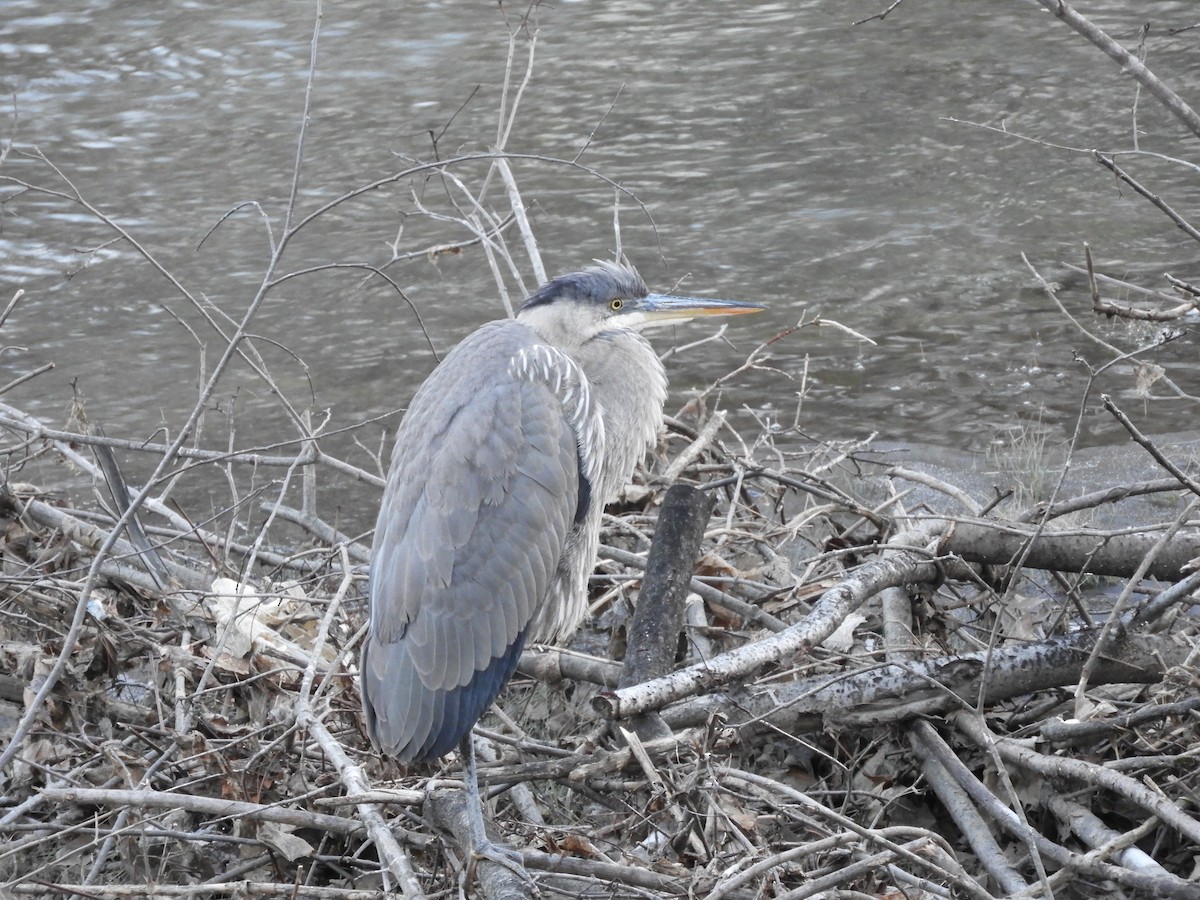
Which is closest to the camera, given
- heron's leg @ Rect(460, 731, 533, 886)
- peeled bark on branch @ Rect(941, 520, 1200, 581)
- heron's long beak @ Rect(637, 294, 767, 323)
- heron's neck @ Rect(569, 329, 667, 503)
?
heron's leg @ Rect(460, 731, 533, 886)

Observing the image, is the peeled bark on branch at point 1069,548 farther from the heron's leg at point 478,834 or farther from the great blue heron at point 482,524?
the heron's leg at point 478,834

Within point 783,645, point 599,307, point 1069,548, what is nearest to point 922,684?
point 783,645

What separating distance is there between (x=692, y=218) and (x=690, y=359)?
198 centimetres

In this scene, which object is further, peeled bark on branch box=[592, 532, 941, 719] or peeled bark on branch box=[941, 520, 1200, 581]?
peeled bark on branch box=[941, 520, 1200, 581]

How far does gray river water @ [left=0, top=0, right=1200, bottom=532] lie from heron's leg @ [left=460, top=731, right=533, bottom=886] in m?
2.81

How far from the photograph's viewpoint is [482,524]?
354 centimetres

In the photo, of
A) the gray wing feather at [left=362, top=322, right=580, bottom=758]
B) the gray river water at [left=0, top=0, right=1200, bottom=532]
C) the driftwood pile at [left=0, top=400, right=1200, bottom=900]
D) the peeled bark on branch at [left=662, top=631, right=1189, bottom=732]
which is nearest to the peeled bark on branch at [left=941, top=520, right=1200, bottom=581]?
the driftwood pile at [left=0, top=400, right=1200, bottom=900]

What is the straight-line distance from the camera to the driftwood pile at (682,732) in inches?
119

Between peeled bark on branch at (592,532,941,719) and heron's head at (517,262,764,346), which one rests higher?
heron's head at (517,262,764,346)

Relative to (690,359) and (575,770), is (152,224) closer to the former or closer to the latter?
(690,359)

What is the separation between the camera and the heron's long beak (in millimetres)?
4188

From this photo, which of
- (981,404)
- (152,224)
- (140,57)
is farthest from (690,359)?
(140,57)

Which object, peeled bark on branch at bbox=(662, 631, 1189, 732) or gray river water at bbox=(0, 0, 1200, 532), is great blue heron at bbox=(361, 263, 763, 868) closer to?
peeled bark on branch at bbox=(662, 631, 1189, 732)

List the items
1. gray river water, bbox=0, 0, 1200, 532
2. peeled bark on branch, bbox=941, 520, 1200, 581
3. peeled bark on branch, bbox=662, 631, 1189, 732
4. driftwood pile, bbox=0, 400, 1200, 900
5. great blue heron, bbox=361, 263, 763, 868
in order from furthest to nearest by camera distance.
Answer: gray river water, bbox=0, 0, 1200, 532 < peeled bark on branch, bbox=941, 520, 1200, 581 < peeled bark on branch, bbox=662, 631, 1189, 732 < great blue heron, bbox=361, 263, 763, 868 < driftwood pile, bbox=0, 400, 1200, 900
